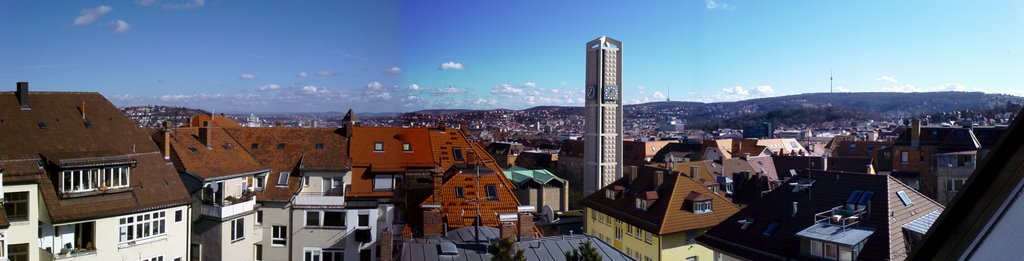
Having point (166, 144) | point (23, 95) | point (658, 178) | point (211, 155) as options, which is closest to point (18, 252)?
point (23, 95)

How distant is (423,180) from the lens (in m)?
22.2

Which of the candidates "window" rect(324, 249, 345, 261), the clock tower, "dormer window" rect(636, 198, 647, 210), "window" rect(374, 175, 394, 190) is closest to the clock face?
the clock tower

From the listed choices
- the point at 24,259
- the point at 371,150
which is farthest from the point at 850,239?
the point at 24,259

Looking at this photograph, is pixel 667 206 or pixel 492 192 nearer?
pixel 492 192

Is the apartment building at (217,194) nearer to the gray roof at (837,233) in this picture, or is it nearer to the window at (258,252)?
the window at (258,252)

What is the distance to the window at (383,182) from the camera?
21.7 meters

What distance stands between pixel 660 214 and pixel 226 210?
12594 millimetres

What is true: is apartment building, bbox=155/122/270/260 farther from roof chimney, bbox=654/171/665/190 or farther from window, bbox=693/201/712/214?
window, bbox=693/201/712/214

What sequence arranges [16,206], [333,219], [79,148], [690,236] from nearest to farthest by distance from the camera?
[16,206] < [79,148] < [333,219] < [690,236]

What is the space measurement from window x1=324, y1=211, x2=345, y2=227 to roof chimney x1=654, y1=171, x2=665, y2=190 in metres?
10.3

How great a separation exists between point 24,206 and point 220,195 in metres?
5.14

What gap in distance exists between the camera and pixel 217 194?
1886 centimetres

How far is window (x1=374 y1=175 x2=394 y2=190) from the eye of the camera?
21.7 metres

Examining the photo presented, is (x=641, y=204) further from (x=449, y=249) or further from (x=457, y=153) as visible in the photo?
(x=449, y=249)
